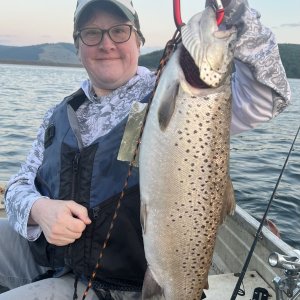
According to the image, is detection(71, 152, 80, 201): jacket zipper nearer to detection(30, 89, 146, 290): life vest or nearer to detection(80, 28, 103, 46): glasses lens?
detection(30, 89, 146, 290): life vest

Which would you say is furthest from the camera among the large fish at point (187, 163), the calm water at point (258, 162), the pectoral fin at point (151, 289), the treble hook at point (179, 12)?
the calm water at point (258, 162)

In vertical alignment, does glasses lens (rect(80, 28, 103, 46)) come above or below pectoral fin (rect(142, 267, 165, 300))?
above

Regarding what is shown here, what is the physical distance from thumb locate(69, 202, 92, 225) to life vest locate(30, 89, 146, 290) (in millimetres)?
189

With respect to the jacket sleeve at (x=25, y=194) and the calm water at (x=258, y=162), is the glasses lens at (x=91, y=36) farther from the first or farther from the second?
the calm water at (x=258, y=162)

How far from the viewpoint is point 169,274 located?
→ 2.48m

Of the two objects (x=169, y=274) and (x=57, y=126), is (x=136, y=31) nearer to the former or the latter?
(x=57, y=126)

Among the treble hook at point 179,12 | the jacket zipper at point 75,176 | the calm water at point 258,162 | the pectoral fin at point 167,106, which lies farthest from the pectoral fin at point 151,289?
the calm water at point 258,162

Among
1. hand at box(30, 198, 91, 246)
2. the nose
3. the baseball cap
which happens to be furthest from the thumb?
the baseball cap

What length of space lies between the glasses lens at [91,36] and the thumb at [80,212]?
110 cm

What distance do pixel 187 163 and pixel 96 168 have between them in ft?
2.52

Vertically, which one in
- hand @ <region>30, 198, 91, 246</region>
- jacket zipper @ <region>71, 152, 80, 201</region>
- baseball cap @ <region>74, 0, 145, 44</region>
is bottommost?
hand @ <region>30, 198, 91, 246</region>

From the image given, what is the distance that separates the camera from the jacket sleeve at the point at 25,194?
3.00m

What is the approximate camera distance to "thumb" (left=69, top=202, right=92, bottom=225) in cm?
262

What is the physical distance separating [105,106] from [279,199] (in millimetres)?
7078
